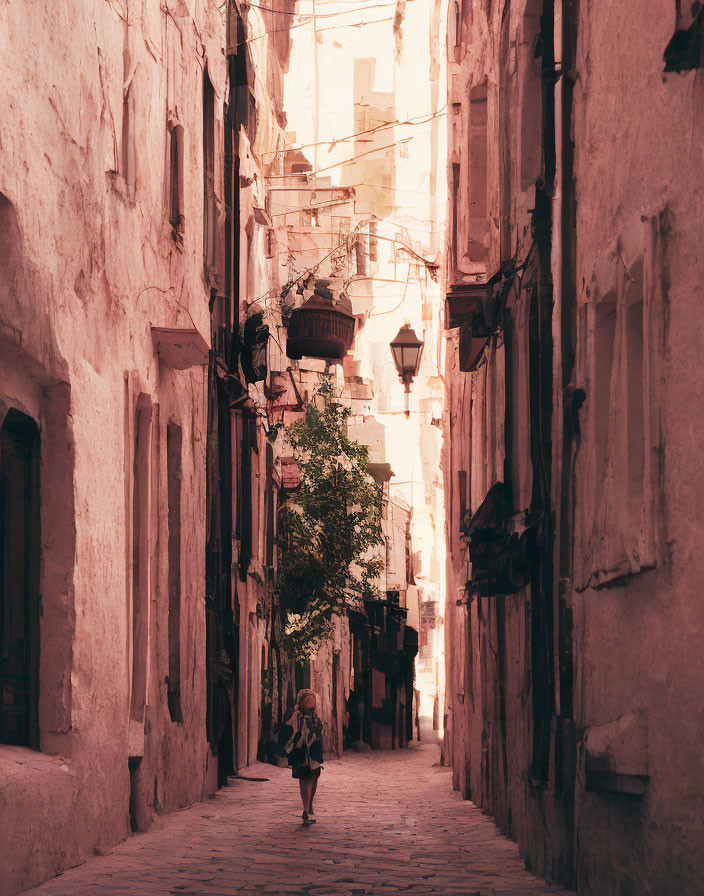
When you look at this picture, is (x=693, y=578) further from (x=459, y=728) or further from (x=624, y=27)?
(x=459, y=728)

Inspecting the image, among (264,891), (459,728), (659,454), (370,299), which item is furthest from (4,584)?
(370,299)

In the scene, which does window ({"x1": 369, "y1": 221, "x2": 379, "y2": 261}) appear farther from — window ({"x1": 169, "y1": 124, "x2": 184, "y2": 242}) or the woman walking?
the woman walking

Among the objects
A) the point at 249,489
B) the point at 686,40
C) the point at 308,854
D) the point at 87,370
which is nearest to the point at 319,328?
the point at 249,489

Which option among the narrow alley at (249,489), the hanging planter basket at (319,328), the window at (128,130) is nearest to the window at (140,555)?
the narrow alley at (249,489)

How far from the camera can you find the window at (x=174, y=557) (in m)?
12.3

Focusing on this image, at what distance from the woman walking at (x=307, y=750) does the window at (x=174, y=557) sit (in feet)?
3.87

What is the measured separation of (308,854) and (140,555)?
2794 mm

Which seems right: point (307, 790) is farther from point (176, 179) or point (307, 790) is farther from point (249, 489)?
point (249, 489)

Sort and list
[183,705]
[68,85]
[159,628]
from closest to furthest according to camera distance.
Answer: [68,85], [159,628], [183,705]

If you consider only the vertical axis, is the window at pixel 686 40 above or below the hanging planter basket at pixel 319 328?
below

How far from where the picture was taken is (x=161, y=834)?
32.4ft

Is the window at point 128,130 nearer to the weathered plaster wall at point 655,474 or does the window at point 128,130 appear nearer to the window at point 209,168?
the weathered plaster wall at point 655,474

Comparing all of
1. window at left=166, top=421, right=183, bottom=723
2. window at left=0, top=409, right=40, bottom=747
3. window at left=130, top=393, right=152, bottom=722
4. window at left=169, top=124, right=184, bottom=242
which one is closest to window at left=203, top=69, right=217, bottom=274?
window at left=169, top=124, right=184, bottom=242

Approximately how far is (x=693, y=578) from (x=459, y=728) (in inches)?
510
